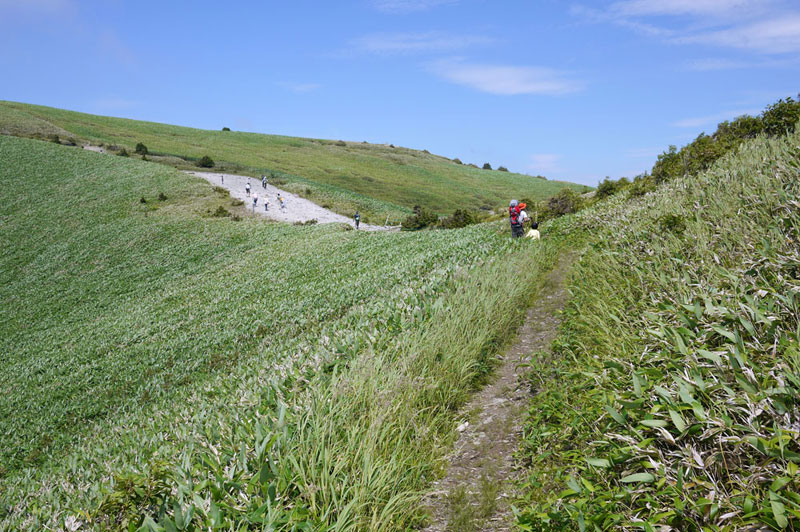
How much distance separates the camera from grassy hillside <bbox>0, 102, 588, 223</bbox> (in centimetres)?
7488

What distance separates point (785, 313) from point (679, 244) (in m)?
3.26

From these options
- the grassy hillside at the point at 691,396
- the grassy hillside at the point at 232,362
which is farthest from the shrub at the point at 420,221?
the grassy hillside at the point at 691,396

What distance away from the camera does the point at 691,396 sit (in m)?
3.77

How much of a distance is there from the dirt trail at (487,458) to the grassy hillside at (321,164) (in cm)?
4836

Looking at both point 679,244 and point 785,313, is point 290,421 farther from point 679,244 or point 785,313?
point 679,244

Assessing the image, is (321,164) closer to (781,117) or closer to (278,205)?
(278,205)

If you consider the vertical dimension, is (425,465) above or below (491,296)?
below

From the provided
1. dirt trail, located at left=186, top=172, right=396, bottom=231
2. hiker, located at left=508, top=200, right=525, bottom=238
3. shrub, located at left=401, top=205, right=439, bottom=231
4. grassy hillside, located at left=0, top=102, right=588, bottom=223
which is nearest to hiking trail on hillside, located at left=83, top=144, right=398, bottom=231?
dirt trail, located at left=186, top=172, right=396, bottom=231

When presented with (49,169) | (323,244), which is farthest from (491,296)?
(49,169)

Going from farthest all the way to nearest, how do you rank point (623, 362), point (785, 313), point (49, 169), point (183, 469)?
point (49, 169)
point (623, 362)
point (183, 469)
point (785, 313)

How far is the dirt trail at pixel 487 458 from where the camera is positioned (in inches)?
185

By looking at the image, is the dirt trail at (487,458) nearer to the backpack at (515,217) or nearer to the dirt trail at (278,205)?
the backpack at (515,217)

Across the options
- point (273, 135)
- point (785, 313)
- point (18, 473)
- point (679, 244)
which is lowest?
point (18, 473)

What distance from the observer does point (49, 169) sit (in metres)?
60.0
